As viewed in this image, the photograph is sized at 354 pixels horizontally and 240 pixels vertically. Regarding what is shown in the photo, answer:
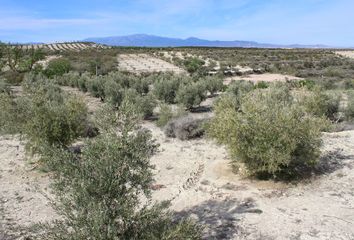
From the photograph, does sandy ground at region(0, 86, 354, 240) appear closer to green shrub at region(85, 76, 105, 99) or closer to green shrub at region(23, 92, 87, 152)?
green shrub at region(23, 92, 87, 152)

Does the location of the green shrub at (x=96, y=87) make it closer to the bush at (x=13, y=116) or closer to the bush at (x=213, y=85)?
the bush at (x=213, y=85)

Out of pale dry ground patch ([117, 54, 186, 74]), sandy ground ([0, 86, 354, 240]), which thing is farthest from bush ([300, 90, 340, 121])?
pale dry ground patch ([117, 54, 186, 74])

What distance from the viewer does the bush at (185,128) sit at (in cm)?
1616

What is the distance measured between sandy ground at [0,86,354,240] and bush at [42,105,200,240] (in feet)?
3.00

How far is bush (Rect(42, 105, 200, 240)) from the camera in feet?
20.6

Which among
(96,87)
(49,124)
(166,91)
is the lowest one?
(96,87)

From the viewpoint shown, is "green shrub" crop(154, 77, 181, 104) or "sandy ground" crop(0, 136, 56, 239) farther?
"green shrub" crop(154, 77, 181, 104)

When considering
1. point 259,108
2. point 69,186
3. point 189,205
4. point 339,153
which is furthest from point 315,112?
point 69,186

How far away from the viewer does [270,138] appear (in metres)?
10.8

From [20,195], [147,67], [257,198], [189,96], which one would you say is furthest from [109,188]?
[147,67]

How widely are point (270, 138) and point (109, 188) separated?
18.3 ft

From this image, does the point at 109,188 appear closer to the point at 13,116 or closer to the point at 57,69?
the point at 13,116

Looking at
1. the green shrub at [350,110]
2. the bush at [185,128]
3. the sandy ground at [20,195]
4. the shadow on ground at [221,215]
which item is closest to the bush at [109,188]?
the sandy ground at [20,195]

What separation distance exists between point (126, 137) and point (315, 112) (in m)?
14.4
